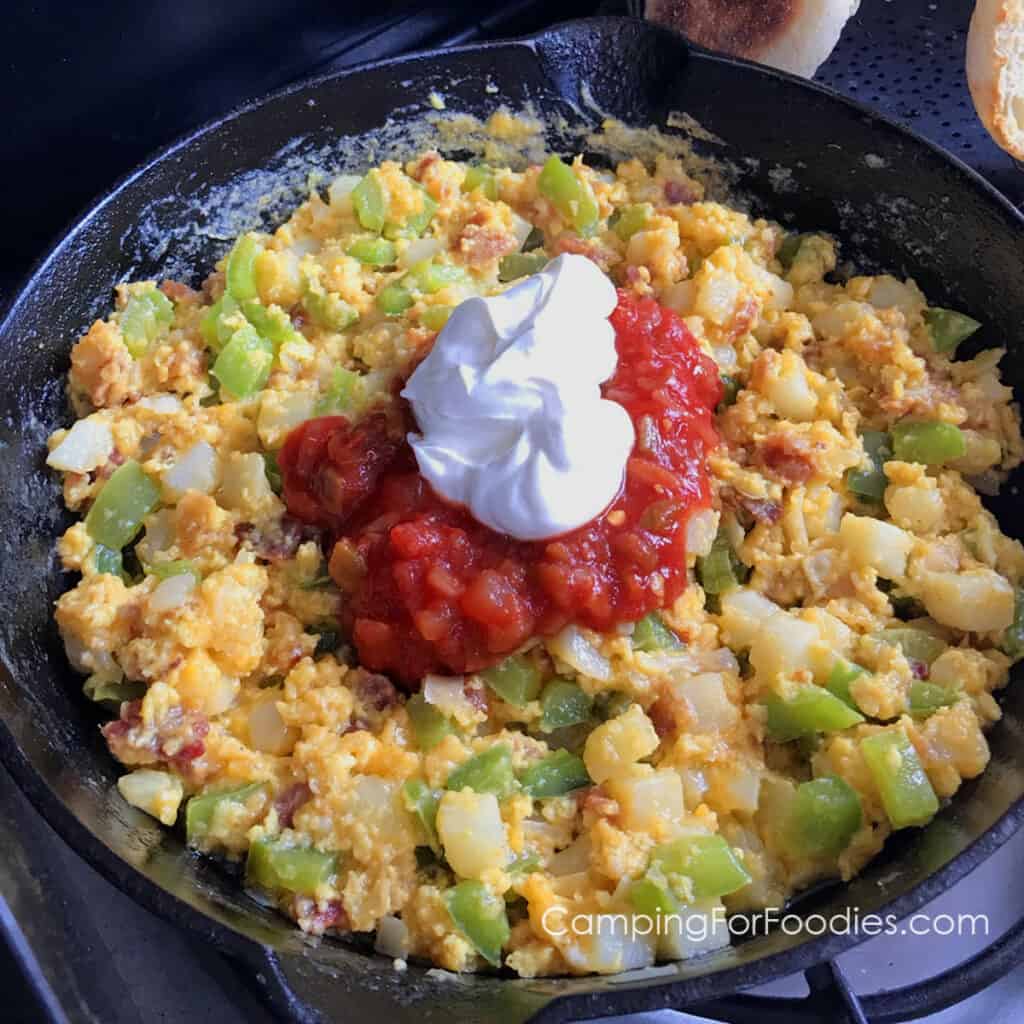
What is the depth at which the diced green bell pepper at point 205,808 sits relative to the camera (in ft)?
7.37

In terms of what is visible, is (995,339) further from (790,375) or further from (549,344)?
→ (549,344)

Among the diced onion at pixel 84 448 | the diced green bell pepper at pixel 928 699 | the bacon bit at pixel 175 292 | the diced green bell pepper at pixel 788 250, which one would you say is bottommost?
the diced green bell pepper at pixel 928 699

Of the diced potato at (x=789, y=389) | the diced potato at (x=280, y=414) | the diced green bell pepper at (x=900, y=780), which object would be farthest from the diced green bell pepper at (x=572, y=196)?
the diced green bell pepper at (x=900, y=780)

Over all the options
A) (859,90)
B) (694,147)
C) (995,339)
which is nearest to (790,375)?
(995,339)

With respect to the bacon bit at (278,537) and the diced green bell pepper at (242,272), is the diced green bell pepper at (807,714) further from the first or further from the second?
the diced green bell pepper at (242,272)

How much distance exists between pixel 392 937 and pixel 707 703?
81 cm

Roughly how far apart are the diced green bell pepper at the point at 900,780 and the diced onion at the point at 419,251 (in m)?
1.72

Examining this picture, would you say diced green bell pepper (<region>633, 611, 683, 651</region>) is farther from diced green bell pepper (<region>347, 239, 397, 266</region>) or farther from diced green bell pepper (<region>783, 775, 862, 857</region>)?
diced green bell pepper (<region>347, 239, 397, 266</region>)

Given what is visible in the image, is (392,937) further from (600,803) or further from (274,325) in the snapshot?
(274,325)

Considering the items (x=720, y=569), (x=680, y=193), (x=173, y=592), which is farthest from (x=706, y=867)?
(x=680, y=193)

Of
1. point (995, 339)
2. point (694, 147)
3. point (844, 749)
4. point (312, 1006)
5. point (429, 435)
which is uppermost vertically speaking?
point (694, 147)

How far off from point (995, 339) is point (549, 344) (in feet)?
4.14

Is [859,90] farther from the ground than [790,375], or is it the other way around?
[859,90]

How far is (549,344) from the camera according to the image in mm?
2406
